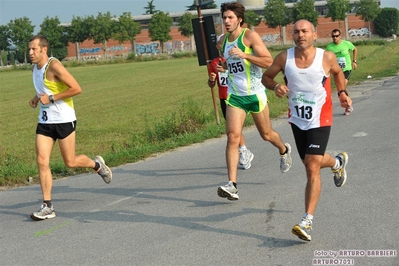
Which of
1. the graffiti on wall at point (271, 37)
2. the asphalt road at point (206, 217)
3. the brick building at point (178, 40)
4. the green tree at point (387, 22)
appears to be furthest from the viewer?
the graffiti on wall at point (271, 37)

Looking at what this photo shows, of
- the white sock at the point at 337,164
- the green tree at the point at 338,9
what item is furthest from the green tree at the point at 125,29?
the white sock at the point at 337,164

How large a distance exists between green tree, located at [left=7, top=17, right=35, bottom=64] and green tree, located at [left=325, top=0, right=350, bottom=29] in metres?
51.2

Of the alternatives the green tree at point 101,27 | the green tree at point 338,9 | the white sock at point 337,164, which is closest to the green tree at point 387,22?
the green tree at point 338,9

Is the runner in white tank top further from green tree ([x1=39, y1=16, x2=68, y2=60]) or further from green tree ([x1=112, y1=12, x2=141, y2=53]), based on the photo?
green tree ([x1=39, y1=16, x2=68, y2=60])

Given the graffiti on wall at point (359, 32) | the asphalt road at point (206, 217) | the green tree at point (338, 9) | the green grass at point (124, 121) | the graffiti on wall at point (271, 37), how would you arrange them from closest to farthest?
the asphalt road at point (206, 217) → the green grass at point (124, 121) → the green tree at point (338, 9) → the graffiti on wall at point (359, 32) → the graffiti on wall at point (271, 37)

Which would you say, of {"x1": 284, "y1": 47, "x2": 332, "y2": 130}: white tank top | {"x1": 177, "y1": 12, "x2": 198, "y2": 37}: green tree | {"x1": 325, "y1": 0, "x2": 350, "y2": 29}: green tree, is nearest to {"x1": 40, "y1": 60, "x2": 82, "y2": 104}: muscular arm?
{"x1": 284, "y1": 47, "x2": 332, "y2": 130}: white tank top

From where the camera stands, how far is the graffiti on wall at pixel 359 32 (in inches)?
4582

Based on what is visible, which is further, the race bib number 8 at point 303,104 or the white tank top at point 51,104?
the white tank top at point 51,104

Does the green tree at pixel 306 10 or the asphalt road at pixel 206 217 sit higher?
the green tree at pixel 306 10

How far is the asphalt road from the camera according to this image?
5945 millimetres

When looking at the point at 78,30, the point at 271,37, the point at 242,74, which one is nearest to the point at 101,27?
the point at 78,30

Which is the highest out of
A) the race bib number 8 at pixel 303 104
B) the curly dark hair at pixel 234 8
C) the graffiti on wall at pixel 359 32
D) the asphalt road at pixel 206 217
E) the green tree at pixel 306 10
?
the green tree at pixel 306 10

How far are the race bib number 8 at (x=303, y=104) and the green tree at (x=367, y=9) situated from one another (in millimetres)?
108993

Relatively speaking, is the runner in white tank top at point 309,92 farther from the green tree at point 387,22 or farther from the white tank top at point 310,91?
the green tree at point 387,22
